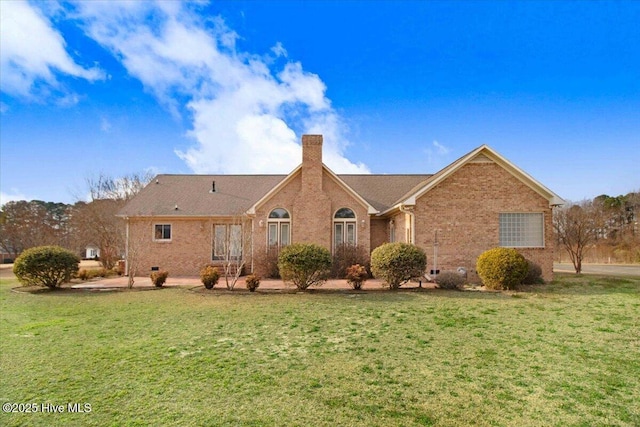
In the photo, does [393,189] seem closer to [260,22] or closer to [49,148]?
[260,22]

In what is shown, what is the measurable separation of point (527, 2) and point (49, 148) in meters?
22.3

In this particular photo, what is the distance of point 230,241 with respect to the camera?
18.8 metres

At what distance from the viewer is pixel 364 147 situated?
22.4m

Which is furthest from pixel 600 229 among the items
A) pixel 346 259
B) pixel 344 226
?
pixel 346 259

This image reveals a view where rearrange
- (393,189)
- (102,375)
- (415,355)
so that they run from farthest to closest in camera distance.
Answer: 1. (393,189)
2. (415,355)
3. (102,375)

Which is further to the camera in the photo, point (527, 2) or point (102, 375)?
point (527, 2)

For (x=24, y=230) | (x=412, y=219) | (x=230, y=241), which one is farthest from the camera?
(x=24, y=230)

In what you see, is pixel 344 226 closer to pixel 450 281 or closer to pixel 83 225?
pixel 450 281

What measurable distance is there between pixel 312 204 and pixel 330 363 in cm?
1418

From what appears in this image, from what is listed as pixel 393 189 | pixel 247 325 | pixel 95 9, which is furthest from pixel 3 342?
pixel 393 189

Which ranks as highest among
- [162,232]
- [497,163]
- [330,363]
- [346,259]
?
[497,163]

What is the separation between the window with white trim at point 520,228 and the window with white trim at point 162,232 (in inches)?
703

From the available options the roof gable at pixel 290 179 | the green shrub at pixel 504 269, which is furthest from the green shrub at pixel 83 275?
the green shrub at pixel 504 269

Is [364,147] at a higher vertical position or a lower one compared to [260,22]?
lower
